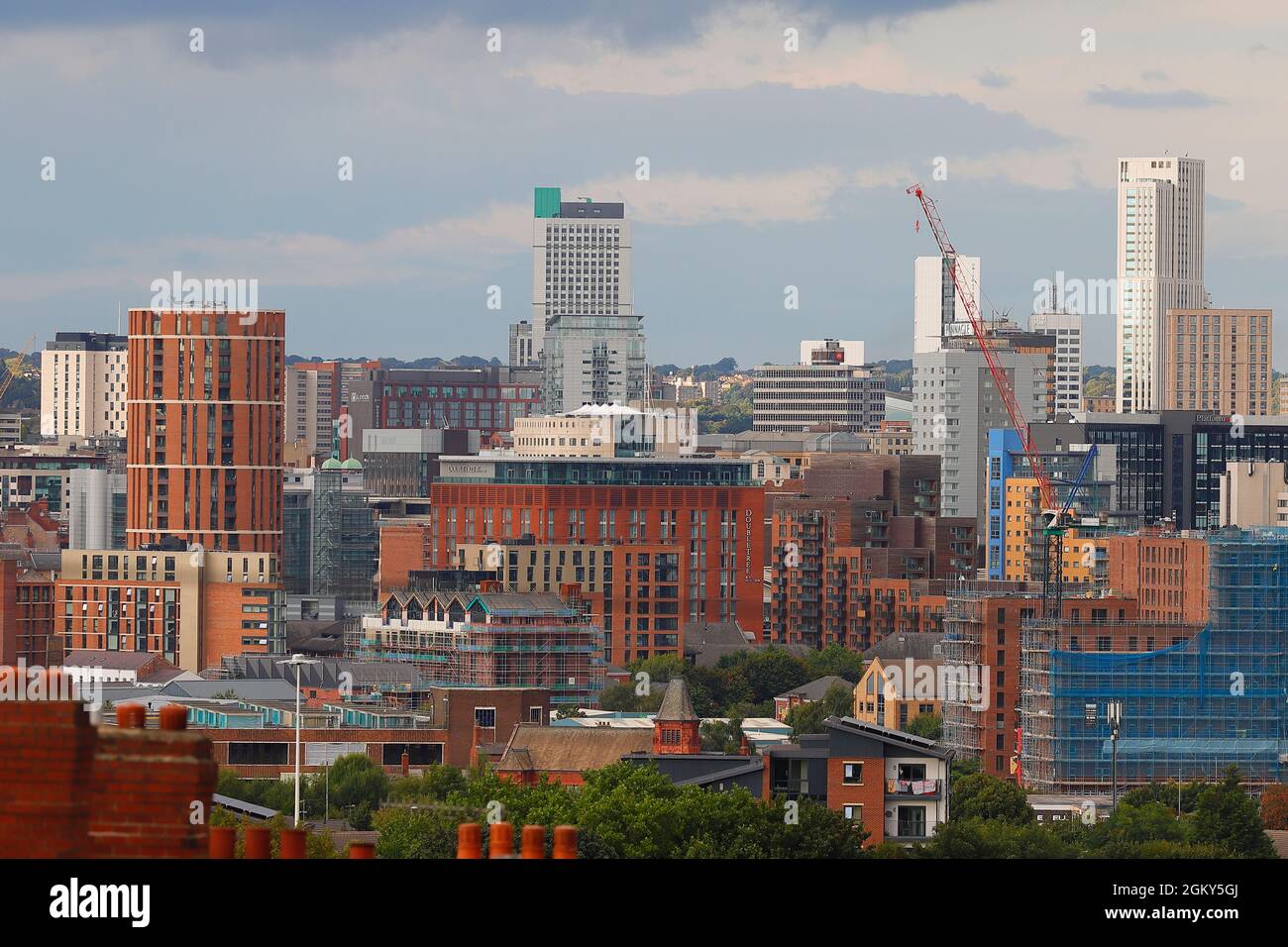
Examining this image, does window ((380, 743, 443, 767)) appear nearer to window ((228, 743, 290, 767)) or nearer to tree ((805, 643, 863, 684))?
window ((228, 743, 290, 767))

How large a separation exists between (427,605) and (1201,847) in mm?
68725

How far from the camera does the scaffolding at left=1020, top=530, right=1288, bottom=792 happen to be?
407 ft

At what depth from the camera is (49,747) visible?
14.2 metres

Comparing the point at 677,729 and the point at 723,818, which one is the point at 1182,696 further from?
the point at 723,818

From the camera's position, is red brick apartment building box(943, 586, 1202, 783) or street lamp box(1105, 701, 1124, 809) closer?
street lamp box(1105, 701, 1124, 809)

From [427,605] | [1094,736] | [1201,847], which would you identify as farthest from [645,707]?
[1201,847]

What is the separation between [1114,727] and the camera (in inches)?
4761

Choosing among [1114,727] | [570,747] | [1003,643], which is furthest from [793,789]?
[1003,643]

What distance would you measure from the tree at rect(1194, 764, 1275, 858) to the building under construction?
Result: 1902 inches

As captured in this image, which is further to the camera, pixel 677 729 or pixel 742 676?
pixel 742 676

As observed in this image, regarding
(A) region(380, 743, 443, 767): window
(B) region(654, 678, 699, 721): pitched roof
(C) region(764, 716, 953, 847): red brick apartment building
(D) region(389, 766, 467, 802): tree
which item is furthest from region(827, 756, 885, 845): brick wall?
(A) region(380, 743, 443, 767): window

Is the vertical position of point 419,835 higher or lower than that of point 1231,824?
higher

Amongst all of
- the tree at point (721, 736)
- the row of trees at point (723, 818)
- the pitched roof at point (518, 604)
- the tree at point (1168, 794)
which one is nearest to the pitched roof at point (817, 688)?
the pitched roof at point (518, 604)

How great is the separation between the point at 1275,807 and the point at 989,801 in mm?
18216
